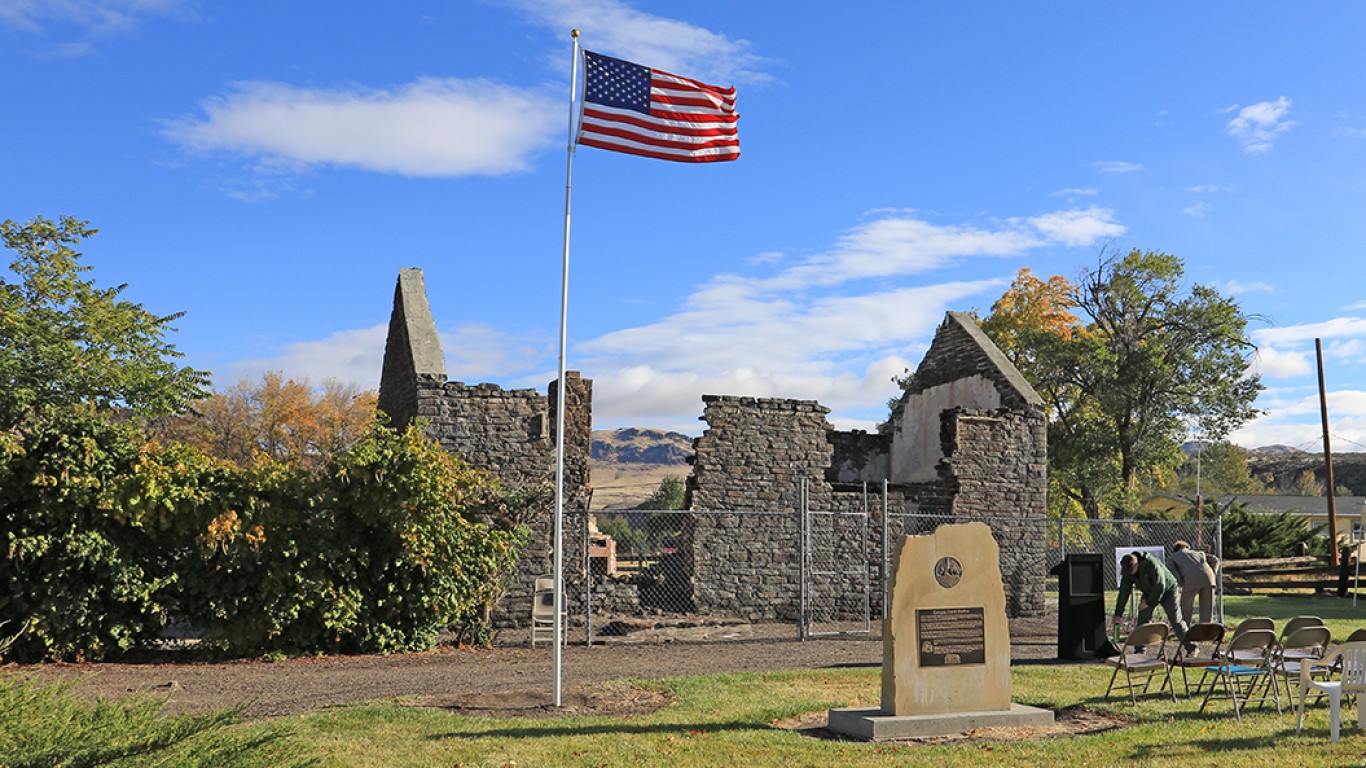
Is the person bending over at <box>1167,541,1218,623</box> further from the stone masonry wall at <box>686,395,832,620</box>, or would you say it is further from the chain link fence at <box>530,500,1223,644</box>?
the stone masonry wall at <box>686,395,832,620</box>

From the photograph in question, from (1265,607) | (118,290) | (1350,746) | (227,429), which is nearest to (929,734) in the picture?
(1350,746)

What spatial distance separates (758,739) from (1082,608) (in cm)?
705

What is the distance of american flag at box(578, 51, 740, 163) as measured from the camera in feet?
37.3

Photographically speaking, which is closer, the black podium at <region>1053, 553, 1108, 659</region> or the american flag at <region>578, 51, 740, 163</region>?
the american flag at <region>578, 51, 740, 163</region>

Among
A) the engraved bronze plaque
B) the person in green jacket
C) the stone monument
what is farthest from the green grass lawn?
the person in green jacket

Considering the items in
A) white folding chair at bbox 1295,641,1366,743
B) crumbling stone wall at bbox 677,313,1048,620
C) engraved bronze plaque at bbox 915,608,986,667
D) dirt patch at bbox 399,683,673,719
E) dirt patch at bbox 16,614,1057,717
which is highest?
crumbling stone wall at bbox 677,313,1048,620

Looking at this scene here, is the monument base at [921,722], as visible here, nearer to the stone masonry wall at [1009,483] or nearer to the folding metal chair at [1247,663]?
the folding metal chair at [1247,663]

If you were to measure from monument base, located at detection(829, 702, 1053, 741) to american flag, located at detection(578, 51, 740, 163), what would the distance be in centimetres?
571

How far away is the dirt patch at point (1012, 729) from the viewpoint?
9.55 meters

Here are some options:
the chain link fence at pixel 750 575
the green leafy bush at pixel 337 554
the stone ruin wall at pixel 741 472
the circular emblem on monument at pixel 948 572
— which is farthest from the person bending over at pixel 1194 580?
the green leafy bush at pixel 337 554

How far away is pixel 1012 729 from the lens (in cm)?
991

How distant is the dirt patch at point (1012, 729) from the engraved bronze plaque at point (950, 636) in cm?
Answer: 62

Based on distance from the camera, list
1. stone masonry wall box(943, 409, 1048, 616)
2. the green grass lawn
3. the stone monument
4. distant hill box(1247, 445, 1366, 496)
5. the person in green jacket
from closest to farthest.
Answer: the green grass lawn, the stone monument, the person in green jacket, stone masonry wall box(943, 409, 1048, 616), distant hill box(1247, 445, 1366, 496)

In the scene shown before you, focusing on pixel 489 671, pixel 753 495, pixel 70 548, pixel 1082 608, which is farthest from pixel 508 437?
pixel 1082 608
